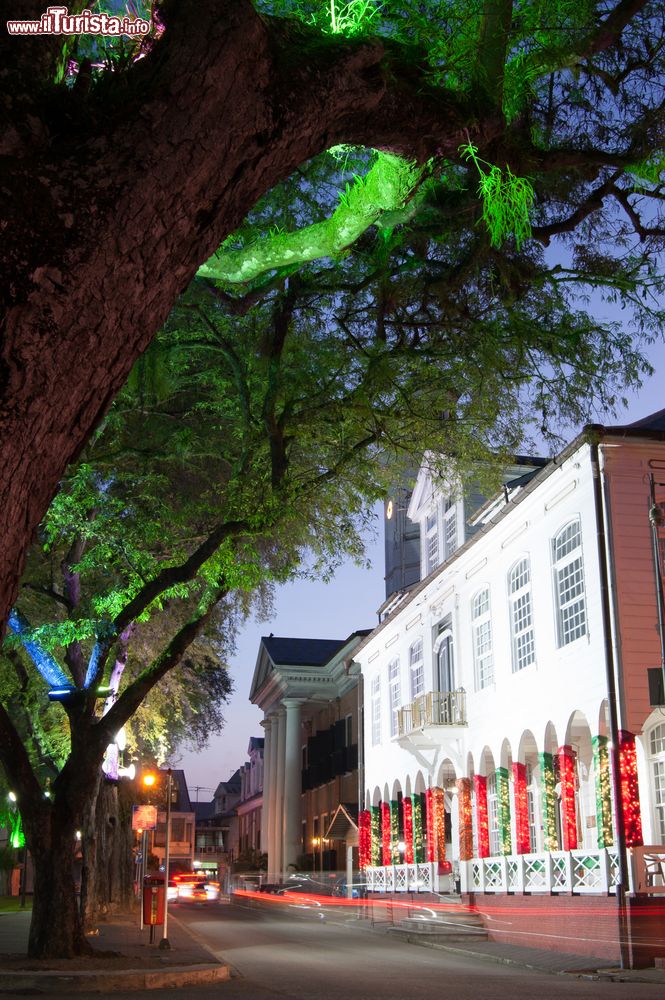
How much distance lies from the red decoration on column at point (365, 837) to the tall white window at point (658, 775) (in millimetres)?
18808

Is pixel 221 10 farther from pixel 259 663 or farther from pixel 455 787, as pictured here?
pixel 259 663

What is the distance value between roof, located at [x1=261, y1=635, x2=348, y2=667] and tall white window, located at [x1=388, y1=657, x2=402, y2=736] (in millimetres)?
20575

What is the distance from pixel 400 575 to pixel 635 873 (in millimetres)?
36292

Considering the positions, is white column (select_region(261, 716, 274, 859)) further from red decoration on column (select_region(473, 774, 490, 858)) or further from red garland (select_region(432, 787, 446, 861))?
red decoration on column (select_region(473, 774, 490, 858))

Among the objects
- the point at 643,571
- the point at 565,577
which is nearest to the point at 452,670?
the point at 565,577

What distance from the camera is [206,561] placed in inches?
654

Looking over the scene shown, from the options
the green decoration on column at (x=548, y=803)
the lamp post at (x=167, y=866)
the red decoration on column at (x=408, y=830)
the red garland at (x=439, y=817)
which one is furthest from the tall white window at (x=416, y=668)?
the lamp post at (x=167, y=866)

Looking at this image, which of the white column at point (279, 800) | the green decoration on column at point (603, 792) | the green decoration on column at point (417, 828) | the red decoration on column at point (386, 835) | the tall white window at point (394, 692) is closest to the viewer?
the green decoration on column at point (603, 792)

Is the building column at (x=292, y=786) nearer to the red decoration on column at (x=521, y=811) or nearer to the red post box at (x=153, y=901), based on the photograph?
the red decoration on column at (x=521, y=811)

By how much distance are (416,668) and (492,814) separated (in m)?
6.94

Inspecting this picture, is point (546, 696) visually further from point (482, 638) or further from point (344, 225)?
point (344, 225)

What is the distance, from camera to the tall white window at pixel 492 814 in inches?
960

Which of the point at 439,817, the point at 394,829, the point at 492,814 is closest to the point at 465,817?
the point at 492,814

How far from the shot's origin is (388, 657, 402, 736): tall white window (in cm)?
3345
